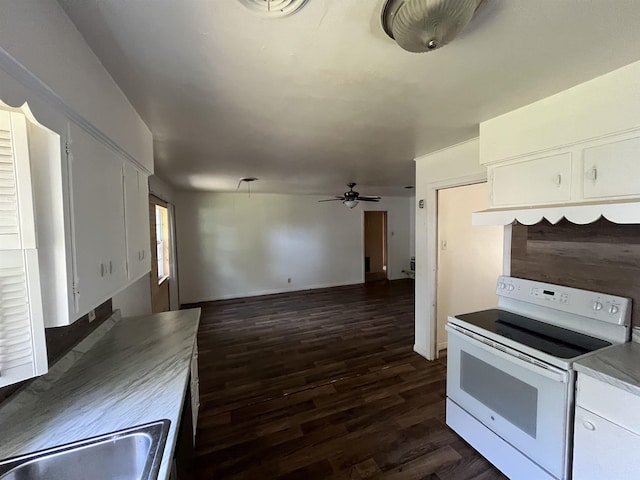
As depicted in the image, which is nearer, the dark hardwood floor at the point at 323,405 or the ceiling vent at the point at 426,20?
the ceiling vent at the point at 426,20

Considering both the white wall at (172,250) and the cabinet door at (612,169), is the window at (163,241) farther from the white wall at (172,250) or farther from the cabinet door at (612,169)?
the cabinet door at (612,169)

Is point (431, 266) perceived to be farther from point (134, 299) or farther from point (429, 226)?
point (134, 299)

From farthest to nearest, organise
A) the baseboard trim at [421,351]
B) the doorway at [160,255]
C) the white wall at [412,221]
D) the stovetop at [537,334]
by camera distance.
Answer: the white wall at [412,221]
the doorway at [160,255]
the baseboard trim at [421,351]
the stovetop at [537,334]

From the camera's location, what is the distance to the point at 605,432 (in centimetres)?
130

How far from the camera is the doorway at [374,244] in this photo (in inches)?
313

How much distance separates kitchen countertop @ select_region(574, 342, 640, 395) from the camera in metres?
1.24

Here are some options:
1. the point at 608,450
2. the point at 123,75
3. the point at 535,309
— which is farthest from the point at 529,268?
the point at 123,75

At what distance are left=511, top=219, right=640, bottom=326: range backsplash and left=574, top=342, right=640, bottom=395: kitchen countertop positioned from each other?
0.87 feet

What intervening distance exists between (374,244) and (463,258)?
15.0 ft

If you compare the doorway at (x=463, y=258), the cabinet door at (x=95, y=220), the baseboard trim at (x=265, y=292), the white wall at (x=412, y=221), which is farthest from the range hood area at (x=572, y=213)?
the white wall at (x=412, y=221)

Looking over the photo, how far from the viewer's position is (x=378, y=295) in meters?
6.16

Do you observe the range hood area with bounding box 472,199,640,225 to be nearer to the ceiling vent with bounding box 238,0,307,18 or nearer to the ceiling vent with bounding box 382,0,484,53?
the ceiling vent with bounding box 382,0,484,53

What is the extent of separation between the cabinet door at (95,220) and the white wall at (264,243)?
174 inches

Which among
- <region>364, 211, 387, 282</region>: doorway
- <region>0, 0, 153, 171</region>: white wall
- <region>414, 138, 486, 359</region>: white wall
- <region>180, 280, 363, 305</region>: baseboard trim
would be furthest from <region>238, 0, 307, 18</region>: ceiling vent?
<region>364, 211, 387, 282</region>: doorway
